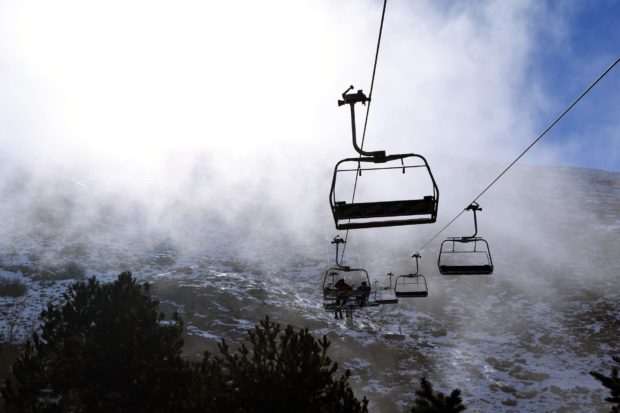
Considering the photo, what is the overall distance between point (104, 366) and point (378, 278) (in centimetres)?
6728

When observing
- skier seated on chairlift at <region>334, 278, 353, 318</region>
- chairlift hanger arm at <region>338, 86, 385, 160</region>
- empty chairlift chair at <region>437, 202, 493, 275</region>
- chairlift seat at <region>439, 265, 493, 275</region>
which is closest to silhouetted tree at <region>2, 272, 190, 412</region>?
skier seated on chairlift at <region>334, 278, 353, 318</region>

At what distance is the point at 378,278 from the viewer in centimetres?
8175

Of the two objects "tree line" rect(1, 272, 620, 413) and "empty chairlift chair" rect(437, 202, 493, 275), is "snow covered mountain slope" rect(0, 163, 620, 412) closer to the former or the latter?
"empty chairlift chair" rect(437, 202, 493, 275)

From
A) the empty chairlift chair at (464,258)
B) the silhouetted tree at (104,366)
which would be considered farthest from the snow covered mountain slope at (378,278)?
the silhouetted tree at (104,366)

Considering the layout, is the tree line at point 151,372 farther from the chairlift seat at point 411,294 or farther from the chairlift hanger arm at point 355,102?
the chairlift hanger arm at point 355,102

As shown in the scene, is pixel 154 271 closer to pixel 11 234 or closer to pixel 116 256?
pixel 116 256

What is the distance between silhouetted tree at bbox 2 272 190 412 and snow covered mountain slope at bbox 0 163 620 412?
35.1 meters

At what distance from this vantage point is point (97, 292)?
20875 millimetres

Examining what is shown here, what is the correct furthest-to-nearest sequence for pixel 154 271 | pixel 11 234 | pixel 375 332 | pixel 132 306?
1. pixel 11 234
2. pixel 154 271
3. pixel 375 332
4. pixel 132 306

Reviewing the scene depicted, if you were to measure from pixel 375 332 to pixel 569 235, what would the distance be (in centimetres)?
6444

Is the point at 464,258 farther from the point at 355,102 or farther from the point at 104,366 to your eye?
the point at 355,102

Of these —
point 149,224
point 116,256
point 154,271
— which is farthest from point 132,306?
point 149,224

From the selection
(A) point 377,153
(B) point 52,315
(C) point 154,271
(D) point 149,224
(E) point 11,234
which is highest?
(D) point 149,224

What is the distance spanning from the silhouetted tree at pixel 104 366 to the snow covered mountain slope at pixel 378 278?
35.1 meters
